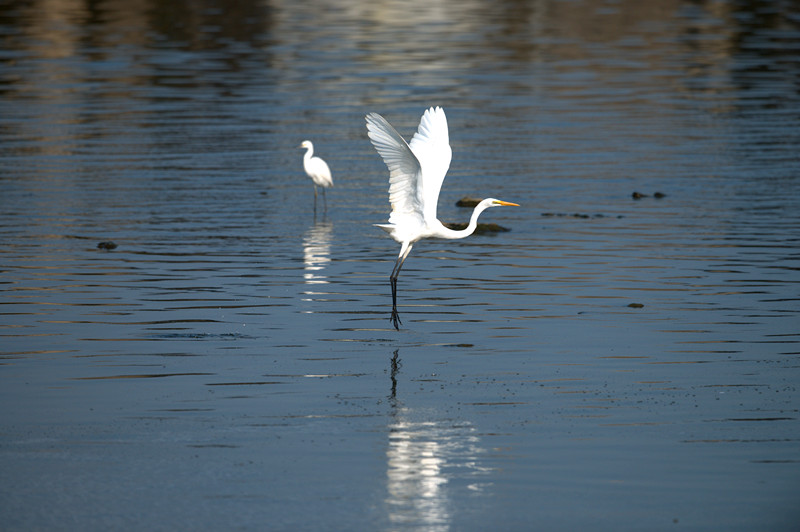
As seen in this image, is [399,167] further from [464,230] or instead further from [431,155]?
[464,230]

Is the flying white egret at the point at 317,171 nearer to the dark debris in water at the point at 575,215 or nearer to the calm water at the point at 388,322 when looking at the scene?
the calm water at the point at 388,322

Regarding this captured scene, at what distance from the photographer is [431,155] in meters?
14.8

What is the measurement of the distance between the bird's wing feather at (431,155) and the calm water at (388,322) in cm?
128

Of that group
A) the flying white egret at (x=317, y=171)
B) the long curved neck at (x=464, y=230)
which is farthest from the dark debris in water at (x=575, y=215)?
the long curved neck at (x=464, y=230)

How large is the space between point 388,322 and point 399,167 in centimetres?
173

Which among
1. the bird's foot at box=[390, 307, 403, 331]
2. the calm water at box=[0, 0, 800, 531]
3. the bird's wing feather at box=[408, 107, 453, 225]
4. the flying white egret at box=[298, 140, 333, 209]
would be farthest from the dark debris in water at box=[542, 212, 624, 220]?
the bird's foot at box=[390, 307, 403, 331]

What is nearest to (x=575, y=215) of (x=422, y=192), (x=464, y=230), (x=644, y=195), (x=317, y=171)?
(x=644, y=195)

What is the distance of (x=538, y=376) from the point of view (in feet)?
38.1

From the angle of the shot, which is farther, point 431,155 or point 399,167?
point 431,155

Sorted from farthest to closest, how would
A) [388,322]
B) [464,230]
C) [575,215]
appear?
[575,215] → [464,230] → [388,322]

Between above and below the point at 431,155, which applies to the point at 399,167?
below

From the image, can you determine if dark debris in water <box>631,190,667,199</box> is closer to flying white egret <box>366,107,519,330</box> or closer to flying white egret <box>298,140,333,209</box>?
flying white egret <box>298,140,333,209</box>

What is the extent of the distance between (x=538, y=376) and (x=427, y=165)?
3.87 metres

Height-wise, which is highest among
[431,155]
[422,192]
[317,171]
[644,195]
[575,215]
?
[431,155]
